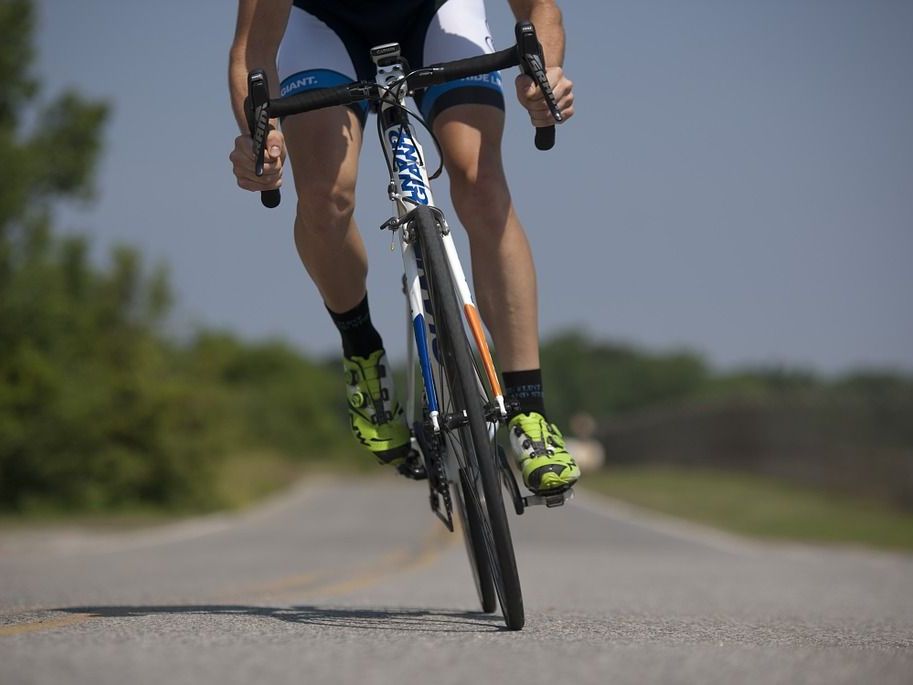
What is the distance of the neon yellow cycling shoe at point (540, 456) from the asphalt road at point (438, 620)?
0.41 m

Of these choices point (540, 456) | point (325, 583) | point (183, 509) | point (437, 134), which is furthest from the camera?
point (183, 509)

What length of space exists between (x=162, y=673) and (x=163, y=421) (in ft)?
82.7

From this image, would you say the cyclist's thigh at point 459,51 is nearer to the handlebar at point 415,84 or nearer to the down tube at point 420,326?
the handlebar at point 415,84

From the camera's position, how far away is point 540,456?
368 cm

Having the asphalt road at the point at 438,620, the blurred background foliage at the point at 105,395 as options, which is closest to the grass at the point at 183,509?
the blurred background foliage at the point at 105,395

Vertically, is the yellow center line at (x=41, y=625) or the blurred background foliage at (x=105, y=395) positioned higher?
the blurred background foliage at (x=105, y=395)

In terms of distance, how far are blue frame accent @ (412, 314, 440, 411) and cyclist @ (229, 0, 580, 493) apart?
0.97 ft

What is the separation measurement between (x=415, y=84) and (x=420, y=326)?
0.70 m

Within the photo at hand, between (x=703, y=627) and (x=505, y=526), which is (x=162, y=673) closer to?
(x=505, y=526)

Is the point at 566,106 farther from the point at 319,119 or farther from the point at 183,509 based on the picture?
the point at 183,509

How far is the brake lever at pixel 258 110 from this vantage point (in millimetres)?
3365

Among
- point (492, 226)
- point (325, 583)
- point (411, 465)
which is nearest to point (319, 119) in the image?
point (492, 226)

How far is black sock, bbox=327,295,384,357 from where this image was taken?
430 cm

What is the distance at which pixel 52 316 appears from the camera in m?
21.7
